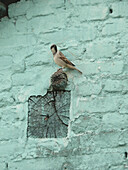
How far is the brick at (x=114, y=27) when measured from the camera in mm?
3572

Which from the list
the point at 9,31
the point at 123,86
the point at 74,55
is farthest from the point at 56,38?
the point at 123,86

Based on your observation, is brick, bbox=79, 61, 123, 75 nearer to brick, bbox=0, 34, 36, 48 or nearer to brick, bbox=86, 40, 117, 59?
brick, bbox=86, 40, 117, 59

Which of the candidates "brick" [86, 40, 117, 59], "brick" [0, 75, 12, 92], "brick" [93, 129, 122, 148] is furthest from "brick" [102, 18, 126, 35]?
"brick" [0, 75, 12, 92]

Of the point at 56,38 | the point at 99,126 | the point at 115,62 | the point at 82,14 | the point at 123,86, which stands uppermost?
the point at 82,14

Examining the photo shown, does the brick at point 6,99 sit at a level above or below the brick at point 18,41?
below

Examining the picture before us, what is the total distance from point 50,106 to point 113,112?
0.60 metres

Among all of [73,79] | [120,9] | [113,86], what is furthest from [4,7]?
[113,86]

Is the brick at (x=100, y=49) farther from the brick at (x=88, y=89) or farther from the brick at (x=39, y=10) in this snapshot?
the brick at (x=39, y=10)

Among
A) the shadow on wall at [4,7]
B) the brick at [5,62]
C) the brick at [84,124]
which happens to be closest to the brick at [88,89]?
the brick at [84,124]

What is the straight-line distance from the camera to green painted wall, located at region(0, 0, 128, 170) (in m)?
3.38

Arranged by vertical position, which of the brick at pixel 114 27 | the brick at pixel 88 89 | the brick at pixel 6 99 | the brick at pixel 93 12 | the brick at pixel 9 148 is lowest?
the brick at pixel 9 148

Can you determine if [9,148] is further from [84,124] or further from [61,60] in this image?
[61,60]

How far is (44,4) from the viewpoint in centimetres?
378

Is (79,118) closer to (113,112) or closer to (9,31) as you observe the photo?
(113,112)
